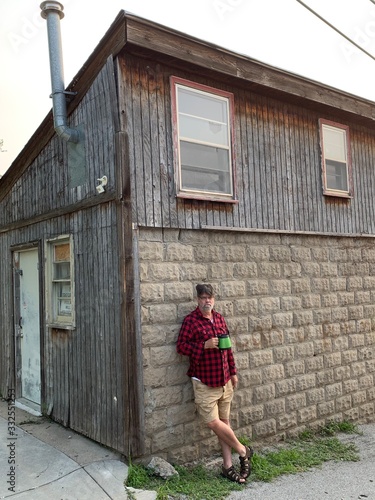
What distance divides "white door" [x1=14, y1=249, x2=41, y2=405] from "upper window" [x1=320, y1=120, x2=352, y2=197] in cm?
478

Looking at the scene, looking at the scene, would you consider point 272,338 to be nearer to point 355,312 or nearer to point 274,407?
point 274,407

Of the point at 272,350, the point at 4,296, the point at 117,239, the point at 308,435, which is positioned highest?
the point at 117,239

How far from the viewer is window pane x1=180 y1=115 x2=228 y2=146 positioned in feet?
19.9

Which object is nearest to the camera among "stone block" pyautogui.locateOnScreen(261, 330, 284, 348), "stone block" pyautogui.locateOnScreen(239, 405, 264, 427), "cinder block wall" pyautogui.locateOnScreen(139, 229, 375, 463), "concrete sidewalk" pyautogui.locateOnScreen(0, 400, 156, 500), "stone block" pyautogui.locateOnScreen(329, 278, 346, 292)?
"concrete sidewalk" pyautogui.locateOnScreen(0, 400, 156, 500)

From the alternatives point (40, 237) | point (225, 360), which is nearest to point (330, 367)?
point (225, 360)

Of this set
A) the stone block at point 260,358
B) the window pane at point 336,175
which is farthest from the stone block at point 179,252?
the window pane at point 336,175

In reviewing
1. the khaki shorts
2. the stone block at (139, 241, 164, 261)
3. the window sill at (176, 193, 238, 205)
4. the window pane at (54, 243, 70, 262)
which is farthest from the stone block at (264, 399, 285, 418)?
the window pane at (54, 243, 70, 262)

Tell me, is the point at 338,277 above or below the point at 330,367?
above

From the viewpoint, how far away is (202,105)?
621cm

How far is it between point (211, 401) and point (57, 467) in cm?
177

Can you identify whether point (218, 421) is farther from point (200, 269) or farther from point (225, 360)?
point (200, 269)

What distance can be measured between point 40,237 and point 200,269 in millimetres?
2511

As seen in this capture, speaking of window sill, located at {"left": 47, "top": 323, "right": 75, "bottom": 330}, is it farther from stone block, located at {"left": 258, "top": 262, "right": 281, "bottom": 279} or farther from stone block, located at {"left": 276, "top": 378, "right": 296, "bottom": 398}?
stone block, located at {"left": 276, "top": 378, "right": 296, "bottom": 398}

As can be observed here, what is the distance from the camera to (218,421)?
5.33m
